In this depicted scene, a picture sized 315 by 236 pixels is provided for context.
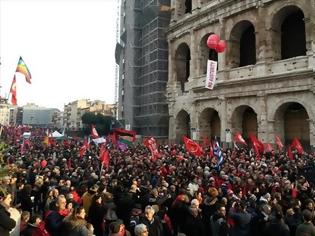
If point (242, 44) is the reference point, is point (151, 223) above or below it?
below

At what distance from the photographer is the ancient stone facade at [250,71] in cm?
2298

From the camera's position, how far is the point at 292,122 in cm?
2538

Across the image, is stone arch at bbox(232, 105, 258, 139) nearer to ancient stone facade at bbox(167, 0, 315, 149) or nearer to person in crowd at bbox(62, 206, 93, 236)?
ancient stone facade at bbox(167, 0, 315, 149)

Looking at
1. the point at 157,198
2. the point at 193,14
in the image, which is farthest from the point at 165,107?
the point at 157,198

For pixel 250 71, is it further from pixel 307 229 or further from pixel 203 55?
pixel 307 229

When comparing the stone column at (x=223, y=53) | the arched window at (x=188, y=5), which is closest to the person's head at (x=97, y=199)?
the stone column at (x=223, y=53)

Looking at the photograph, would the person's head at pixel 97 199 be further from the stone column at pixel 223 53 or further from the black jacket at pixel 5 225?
the stone column at pixel 223 53

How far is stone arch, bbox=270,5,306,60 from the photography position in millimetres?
24877

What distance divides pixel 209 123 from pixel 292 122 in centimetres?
792

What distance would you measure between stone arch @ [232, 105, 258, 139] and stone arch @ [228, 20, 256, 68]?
11.9 ft

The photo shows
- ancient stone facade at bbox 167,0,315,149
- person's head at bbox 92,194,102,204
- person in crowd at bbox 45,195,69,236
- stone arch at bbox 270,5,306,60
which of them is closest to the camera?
person in crowd at bbox 45,195,69,236

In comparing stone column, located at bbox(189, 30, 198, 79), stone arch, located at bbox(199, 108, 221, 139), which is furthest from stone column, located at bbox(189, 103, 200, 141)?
stone column, located at bbox(189, 30, 198, 79)

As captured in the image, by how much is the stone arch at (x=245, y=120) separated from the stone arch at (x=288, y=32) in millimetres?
4852

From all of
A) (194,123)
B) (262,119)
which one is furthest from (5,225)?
(194,123)
